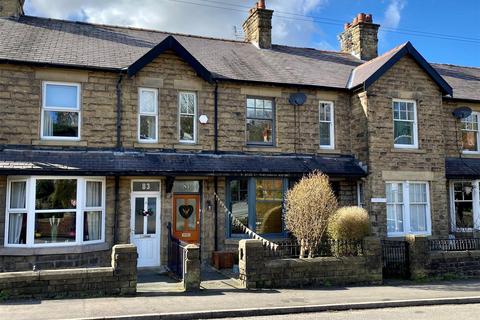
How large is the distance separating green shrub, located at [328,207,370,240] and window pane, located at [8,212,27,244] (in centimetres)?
845

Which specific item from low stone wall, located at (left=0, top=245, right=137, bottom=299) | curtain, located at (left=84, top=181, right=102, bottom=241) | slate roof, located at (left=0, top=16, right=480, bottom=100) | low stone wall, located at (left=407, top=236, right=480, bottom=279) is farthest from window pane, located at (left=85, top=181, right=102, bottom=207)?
low stone wall, located at (left=407, top=236, right=480, bottom=279)

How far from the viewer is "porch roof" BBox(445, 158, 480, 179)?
17.3 m

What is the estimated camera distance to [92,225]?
13641 mm

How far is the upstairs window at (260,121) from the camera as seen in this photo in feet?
52.5

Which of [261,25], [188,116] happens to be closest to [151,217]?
[188,116]

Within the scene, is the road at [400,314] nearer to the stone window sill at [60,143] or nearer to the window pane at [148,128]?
the window pane at [148,128]

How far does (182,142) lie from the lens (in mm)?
14969

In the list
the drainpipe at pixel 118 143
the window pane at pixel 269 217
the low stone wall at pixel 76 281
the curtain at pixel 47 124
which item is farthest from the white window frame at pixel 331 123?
the curtain at pixel 47 124

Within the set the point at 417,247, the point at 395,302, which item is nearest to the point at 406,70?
the point at 417,247

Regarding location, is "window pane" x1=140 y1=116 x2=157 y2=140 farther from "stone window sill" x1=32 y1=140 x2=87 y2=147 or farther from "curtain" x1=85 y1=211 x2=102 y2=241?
"curtain" x1=85 y1=211 x2=102 y2=241

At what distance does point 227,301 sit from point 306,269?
2.74 m

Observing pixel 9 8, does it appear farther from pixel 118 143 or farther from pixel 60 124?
pixel 118 143

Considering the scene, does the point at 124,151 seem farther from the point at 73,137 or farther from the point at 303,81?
the point at 303,81

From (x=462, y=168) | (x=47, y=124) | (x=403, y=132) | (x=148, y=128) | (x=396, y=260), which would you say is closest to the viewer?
(x=396, y=260)
